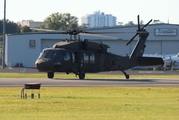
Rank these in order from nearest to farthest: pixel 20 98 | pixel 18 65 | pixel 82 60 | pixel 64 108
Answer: pixel 64 108 < pixel 20 98 < pixel 82 60 < pixel 18 65

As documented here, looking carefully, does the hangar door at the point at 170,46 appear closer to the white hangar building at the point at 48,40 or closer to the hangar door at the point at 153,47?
the hangar door at the point at 153,47

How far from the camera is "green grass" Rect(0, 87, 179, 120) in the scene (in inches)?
764

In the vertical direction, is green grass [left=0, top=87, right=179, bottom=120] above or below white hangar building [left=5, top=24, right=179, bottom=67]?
below

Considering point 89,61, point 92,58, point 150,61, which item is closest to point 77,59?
point 89,61

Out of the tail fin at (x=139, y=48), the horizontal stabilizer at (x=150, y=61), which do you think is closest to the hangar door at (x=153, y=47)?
the tail fin at (x=139, y=48)

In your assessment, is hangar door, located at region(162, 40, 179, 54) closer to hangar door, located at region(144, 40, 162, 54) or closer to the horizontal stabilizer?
hangar door, located at region(144, 40, 162, 54)

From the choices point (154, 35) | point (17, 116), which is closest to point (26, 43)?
point (154, 35)

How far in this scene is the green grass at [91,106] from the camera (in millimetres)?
19397

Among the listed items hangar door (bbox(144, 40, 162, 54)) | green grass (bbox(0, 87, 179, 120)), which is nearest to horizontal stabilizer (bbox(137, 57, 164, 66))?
green grass (bbox(0, 87, 179, 120))

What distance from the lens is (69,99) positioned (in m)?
26.0

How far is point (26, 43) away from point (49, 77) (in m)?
47.7

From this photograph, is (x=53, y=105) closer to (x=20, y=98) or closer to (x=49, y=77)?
(x=20, y=98)

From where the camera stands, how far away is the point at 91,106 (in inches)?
898

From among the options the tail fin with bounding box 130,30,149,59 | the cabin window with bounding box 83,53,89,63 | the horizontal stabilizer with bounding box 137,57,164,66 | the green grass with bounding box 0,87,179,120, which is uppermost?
the tail fin with bounding box 130,30,149,59
